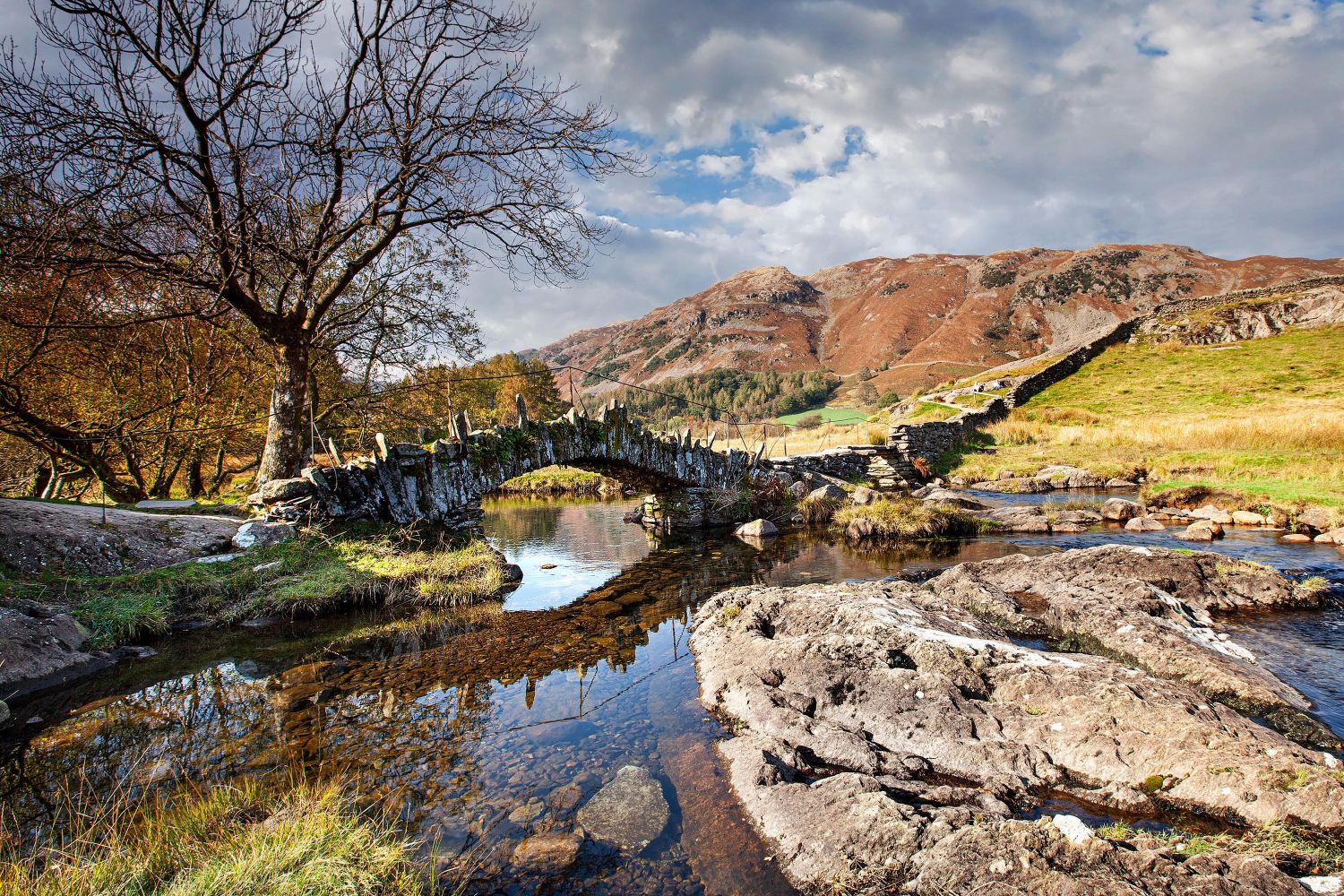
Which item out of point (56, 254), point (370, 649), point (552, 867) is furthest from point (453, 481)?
point (552, 867)

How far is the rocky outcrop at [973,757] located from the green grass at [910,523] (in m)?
8.01

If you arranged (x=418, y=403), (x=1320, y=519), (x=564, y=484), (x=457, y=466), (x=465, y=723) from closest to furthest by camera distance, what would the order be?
(x=465, y=723) → (x=457, y=466) → (x=1320, y=519) → (x=418, y=403) → (x=564, y=484)

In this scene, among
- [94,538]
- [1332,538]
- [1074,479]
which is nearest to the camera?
[94,538]

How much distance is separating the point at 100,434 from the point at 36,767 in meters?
7.08

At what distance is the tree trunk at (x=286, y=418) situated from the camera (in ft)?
→ 35.1

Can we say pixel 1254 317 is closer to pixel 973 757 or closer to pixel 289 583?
pixel 973 757

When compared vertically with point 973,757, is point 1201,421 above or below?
above

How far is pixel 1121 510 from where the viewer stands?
16.0m

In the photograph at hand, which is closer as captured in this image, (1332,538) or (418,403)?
(1332,538)

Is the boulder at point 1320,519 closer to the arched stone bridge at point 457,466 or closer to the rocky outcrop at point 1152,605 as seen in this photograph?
the rocky outcrop at point 1152,605

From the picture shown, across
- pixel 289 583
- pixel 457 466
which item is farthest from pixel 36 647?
pixel 457 466

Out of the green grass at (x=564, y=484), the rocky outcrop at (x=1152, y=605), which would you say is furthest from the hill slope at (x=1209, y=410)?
the green grass at (x=564, y=484)

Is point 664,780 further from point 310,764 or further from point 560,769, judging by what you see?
point 310,764

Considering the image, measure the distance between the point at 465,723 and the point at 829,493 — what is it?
50.5 ft
